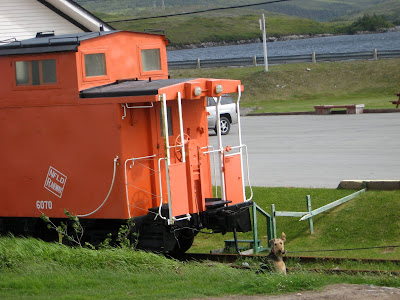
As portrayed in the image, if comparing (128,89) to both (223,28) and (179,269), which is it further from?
(223,28)

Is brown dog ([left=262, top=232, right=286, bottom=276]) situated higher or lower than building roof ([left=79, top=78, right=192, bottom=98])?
lower

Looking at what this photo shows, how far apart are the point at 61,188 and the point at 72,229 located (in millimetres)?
806

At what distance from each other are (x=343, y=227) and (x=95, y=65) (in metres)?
5.78

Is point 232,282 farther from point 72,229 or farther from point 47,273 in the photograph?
point 72,229

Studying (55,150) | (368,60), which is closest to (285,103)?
(368,60)

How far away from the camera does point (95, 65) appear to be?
43.8 ft

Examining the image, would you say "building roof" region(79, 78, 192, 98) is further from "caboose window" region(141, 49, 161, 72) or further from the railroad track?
the railroad track

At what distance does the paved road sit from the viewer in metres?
19.5

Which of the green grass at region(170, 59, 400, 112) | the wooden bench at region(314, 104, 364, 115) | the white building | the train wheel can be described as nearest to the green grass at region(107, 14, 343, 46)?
the green grass at region(170, 59, 400, 112)

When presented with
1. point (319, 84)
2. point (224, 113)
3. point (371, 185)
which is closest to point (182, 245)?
point (371, 185)

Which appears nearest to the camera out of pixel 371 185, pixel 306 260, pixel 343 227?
pixel 306 260

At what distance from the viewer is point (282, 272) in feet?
33.5

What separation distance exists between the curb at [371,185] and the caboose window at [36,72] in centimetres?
735

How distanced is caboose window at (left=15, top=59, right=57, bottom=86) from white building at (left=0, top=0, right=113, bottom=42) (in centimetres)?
1002
